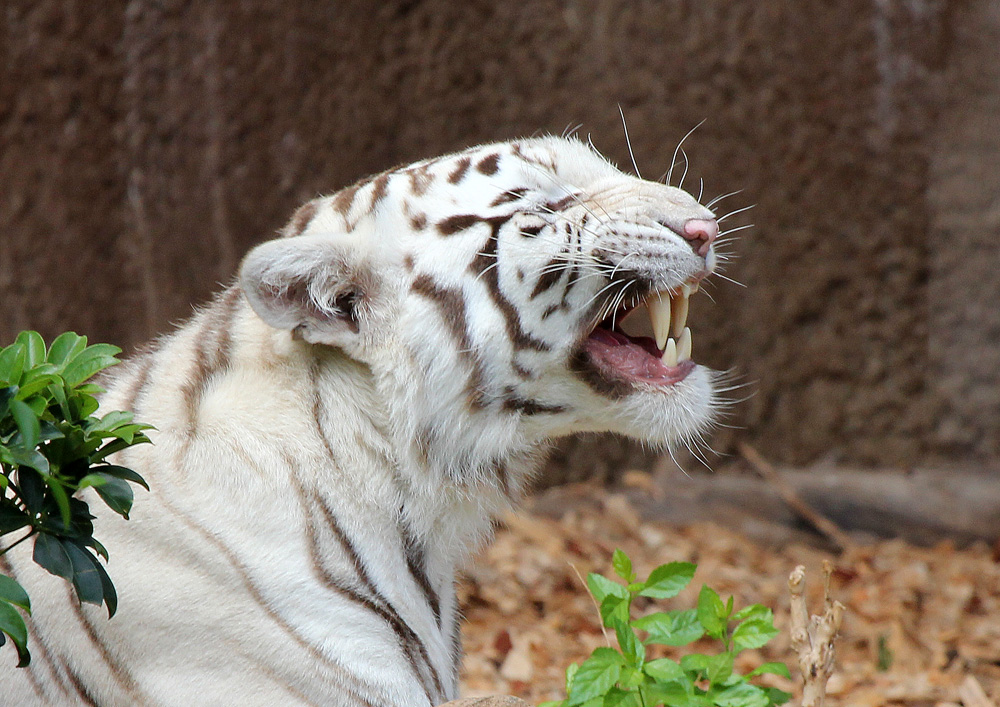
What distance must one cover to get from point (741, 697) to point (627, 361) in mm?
652

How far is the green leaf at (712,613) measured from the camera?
1827mm

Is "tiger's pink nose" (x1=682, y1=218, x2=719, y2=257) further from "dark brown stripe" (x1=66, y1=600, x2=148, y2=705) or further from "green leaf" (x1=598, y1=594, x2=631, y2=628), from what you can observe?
"dark brown stripe" (x1=66, y1=600, x2=148, y2=705)

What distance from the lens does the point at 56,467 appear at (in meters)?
1.41

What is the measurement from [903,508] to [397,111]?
2638 mm

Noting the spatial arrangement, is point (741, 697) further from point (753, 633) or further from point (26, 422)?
point (26, 422)

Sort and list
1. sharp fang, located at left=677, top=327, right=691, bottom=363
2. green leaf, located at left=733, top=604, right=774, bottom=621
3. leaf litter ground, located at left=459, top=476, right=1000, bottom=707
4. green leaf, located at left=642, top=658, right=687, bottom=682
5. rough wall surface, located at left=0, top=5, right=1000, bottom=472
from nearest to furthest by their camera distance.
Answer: green leaf, located at left=642, top=658, right=687, bottom=682, green leaf, located at left=733, top=604, right=774, bottom=621, sharp fang, located at left=677, top=327, right=691, bottom=363, leaf litter ground, located at left=459, top=476, right=1000, bottom=707, rough wall surface, located at left=0, top=5, right=1000, bottom=472

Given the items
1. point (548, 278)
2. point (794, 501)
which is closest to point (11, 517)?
point (548, 278)

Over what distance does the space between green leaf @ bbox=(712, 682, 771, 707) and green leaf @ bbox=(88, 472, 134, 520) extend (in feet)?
3.59

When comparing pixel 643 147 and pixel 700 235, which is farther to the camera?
pixel 643 147

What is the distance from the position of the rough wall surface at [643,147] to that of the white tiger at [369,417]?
1.89 m

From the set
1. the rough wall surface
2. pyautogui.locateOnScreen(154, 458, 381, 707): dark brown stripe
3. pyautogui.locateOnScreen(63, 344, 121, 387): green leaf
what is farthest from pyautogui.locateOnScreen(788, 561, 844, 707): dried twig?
the rough wall surface

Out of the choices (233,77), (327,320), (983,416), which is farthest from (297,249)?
(983,416)

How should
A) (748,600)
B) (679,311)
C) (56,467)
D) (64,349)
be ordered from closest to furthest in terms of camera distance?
(56,467)
(64,349)
(679,311)
(748,600)

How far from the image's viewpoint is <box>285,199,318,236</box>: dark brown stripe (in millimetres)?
2035
